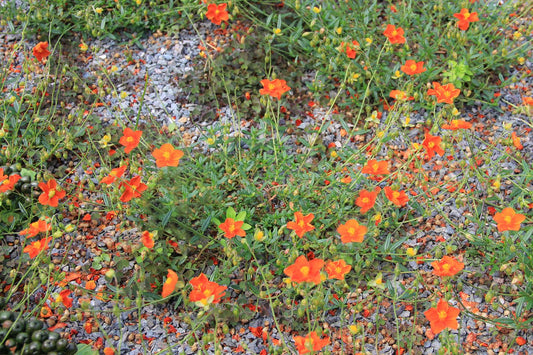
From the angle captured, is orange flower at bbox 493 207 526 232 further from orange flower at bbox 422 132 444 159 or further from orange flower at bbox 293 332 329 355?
orange flower at bbox 293 332 329 355

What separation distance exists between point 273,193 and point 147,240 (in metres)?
0.99

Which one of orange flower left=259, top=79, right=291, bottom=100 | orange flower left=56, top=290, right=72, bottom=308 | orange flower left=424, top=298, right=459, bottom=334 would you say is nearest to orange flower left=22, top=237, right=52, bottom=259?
orange flower left=56, top=290, right=72, bottom=308

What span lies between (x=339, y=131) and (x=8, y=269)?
2.47 metres

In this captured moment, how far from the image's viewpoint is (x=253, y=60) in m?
4.30

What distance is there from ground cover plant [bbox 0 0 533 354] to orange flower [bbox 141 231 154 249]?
43mm

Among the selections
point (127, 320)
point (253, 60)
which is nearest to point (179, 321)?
point (127, 320)

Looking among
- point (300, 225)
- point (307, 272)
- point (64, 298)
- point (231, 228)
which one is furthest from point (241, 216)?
point (64, 298)

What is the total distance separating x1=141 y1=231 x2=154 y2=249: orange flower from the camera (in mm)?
2807

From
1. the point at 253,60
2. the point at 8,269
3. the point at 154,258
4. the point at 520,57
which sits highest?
the point at 520,57

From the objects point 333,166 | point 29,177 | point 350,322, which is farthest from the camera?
point 333,166

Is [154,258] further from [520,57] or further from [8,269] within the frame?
[520,57]

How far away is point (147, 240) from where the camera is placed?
9.25ft

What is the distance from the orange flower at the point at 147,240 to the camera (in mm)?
2807

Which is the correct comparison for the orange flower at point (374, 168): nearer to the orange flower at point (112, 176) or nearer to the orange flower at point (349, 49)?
the orange flower at point (349, 49)
